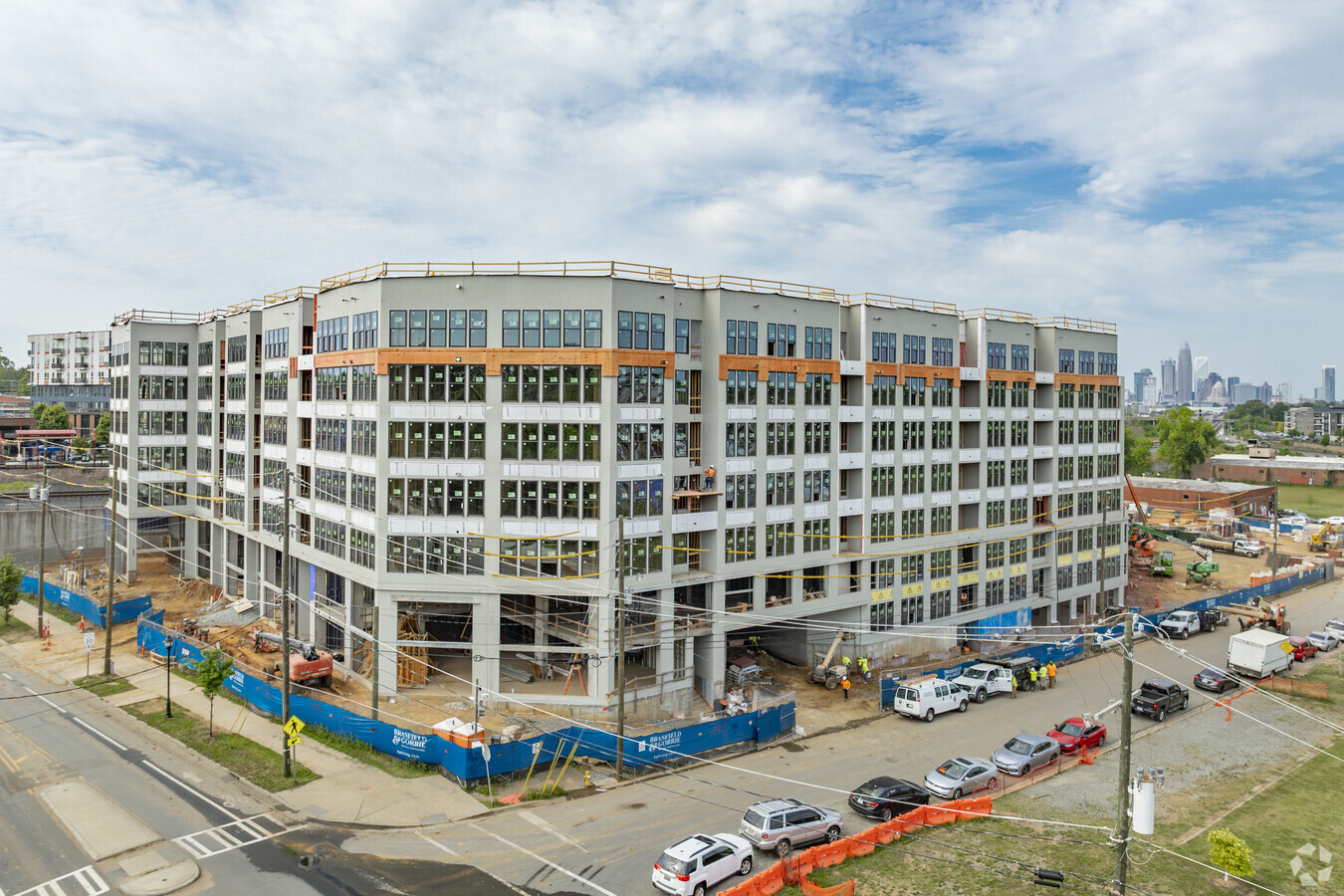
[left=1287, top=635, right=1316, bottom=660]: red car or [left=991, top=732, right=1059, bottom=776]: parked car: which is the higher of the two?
[left=991, top=732, right=1059, bottom=776]: parked car

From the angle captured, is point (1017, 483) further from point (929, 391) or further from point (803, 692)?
point (803, 692)

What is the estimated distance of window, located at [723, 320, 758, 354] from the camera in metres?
45.2

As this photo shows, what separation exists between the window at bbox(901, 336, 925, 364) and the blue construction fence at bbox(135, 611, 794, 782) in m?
24.8

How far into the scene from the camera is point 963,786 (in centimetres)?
3294

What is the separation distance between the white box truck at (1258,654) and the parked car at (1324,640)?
10848 millimetres

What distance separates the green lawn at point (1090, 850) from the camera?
1040 inches

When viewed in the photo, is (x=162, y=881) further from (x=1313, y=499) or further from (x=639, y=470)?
(x=1313, y=499)

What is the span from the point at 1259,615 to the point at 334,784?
69.7 meters

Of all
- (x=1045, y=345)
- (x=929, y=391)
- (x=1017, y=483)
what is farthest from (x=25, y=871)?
(x=1045, y=345)

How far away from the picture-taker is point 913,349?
54.3 meters

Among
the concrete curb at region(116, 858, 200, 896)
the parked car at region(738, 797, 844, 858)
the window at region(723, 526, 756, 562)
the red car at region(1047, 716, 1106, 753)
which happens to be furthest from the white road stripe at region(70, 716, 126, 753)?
the red car at region(1047, 716, 1106, 753)

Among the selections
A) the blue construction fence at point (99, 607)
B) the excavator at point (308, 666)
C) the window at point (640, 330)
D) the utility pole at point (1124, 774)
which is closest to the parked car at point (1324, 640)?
the utility pole at point (1124, 774)

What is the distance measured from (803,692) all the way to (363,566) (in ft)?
82.6

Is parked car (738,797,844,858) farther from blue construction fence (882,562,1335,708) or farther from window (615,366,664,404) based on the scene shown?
window (615,366,664,404)
